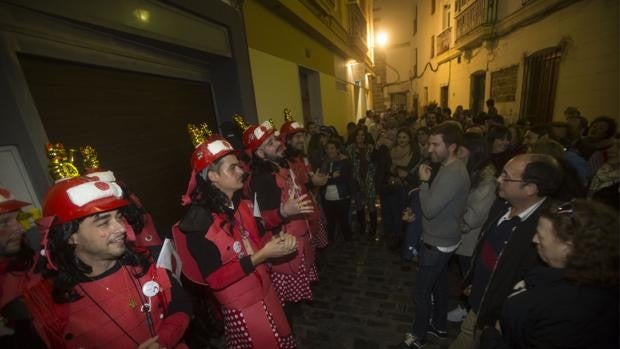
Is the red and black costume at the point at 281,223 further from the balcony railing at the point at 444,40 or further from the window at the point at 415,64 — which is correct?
the window at the point at 415,64

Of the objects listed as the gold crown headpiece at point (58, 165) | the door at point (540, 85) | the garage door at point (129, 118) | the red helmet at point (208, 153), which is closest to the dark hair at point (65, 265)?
the gold crown headpiece at point (58, 165)

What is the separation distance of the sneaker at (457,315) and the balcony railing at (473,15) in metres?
12.1

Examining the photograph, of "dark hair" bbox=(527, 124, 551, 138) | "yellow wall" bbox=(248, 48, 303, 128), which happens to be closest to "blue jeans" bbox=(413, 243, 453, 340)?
"dark hair" bbox=(527, 124, 551, 138)

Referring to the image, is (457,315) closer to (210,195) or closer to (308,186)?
(308,186)

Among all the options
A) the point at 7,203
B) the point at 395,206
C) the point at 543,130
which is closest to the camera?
the point at 7,203

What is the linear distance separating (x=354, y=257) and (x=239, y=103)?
10.8 feet

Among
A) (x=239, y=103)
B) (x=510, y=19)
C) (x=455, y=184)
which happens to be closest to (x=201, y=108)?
(x=239, y=103)

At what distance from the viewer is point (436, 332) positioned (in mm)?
2980

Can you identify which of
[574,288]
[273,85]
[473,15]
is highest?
[473,15]

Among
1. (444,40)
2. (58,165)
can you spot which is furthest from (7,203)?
(444,40)

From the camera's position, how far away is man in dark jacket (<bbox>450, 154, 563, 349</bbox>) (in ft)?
6.12

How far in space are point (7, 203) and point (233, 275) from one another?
57.5 inches

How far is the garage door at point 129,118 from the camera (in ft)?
7.38

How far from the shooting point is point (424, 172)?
8.80 ft
